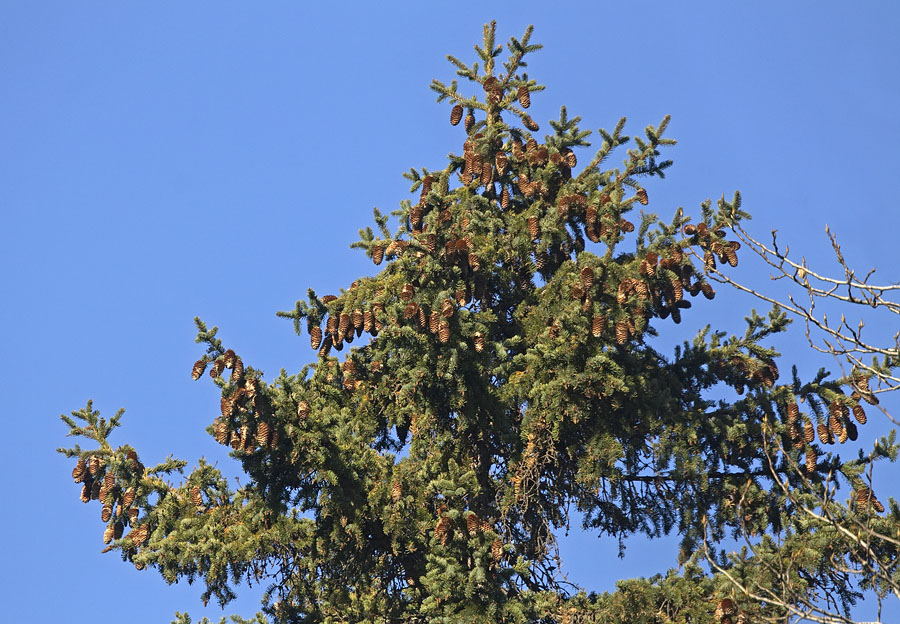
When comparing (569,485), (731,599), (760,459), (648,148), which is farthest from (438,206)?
(731,599)

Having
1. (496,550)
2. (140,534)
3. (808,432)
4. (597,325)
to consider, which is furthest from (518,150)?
(140,534)

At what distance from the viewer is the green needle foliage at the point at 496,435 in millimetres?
12898

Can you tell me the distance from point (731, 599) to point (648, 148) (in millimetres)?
5720

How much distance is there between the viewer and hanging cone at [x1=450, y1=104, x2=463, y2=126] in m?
16.8

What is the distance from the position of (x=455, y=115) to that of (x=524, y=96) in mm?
932

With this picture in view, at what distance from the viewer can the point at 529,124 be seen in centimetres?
1659

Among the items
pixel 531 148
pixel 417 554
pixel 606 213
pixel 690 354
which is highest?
pixel 531 148

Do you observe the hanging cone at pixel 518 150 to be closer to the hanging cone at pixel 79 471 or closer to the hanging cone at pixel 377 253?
the hanging cone at pixel 377 253

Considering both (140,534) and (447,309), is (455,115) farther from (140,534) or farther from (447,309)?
(140,534)

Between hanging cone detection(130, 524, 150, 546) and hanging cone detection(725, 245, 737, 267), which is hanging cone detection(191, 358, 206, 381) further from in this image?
hanging cone detection(725, 245, 737, 267)

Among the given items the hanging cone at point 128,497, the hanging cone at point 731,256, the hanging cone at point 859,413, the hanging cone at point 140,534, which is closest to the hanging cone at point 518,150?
the hanging cone at point 731,256

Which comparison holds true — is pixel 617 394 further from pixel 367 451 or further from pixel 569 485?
pixel 367 451

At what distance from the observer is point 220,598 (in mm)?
13969

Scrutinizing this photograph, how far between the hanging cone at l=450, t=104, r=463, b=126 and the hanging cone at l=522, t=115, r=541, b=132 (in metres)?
0.85
